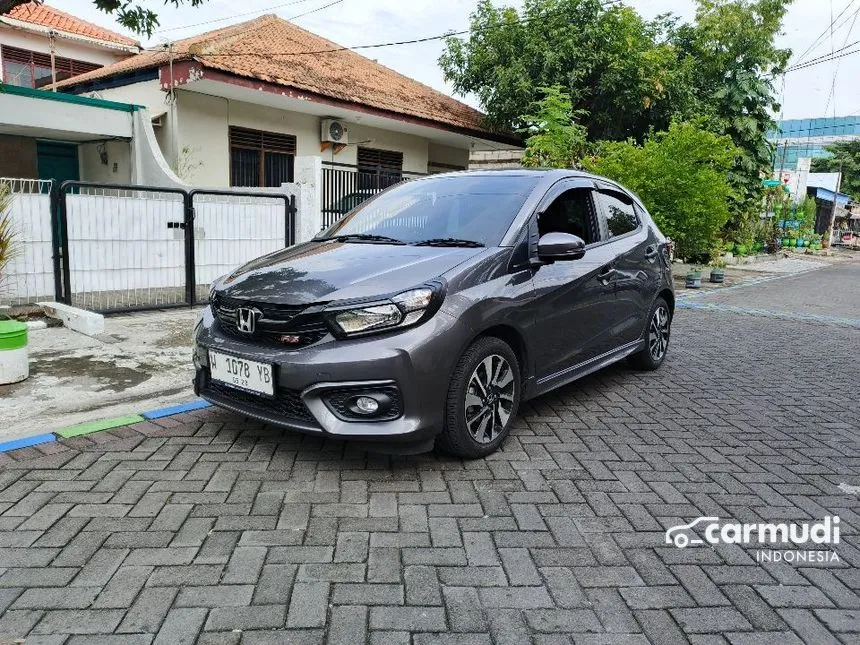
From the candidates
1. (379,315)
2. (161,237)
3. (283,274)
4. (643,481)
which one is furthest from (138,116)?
(643,481)

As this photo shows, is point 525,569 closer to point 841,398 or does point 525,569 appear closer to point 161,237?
point 841,398

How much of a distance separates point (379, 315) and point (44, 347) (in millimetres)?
4257

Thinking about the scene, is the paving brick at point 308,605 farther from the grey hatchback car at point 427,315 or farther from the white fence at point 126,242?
the white fence at point 126,242

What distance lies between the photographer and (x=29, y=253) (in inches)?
282

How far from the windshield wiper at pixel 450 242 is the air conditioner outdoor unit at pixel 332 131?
11.0m

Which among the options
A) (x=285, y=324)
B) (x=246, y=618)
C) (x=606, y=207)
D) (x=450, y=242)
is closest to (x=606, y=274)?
(x=606, y=207)

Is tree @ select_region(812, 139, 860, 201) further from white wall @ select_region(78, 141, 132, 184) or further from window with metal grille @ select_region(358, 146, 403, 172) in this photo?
white wall @ select_region(78, 141, 132, 184)

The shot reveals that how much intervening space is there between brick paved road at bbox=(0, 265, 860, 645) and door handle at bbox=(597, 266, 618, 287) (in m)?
0.97

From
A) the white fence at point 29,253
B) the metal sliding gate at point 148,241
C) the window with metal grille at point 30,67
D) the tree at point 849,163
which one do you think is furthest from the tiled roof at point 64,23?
the tree at point 849,163

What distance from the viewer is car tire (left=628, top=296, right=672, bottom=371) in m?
5.88

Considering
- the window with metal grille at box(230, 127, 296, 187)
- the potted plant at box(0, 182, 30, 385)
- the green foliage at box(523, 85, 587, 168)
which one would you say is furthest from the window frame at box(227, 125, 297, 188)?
the potted plant at box(0, 182, 30, 385)

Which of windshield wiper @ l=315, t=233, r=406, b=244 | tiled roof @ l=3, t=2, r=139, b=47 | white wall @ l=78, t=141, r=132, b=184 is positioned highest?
tiled roof @ l=3, t=2, r=139, b=47

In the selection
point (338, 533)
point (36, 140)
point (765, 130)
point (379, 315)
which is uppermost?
point (765, 130)

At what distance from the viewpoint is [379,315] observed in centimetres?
334
